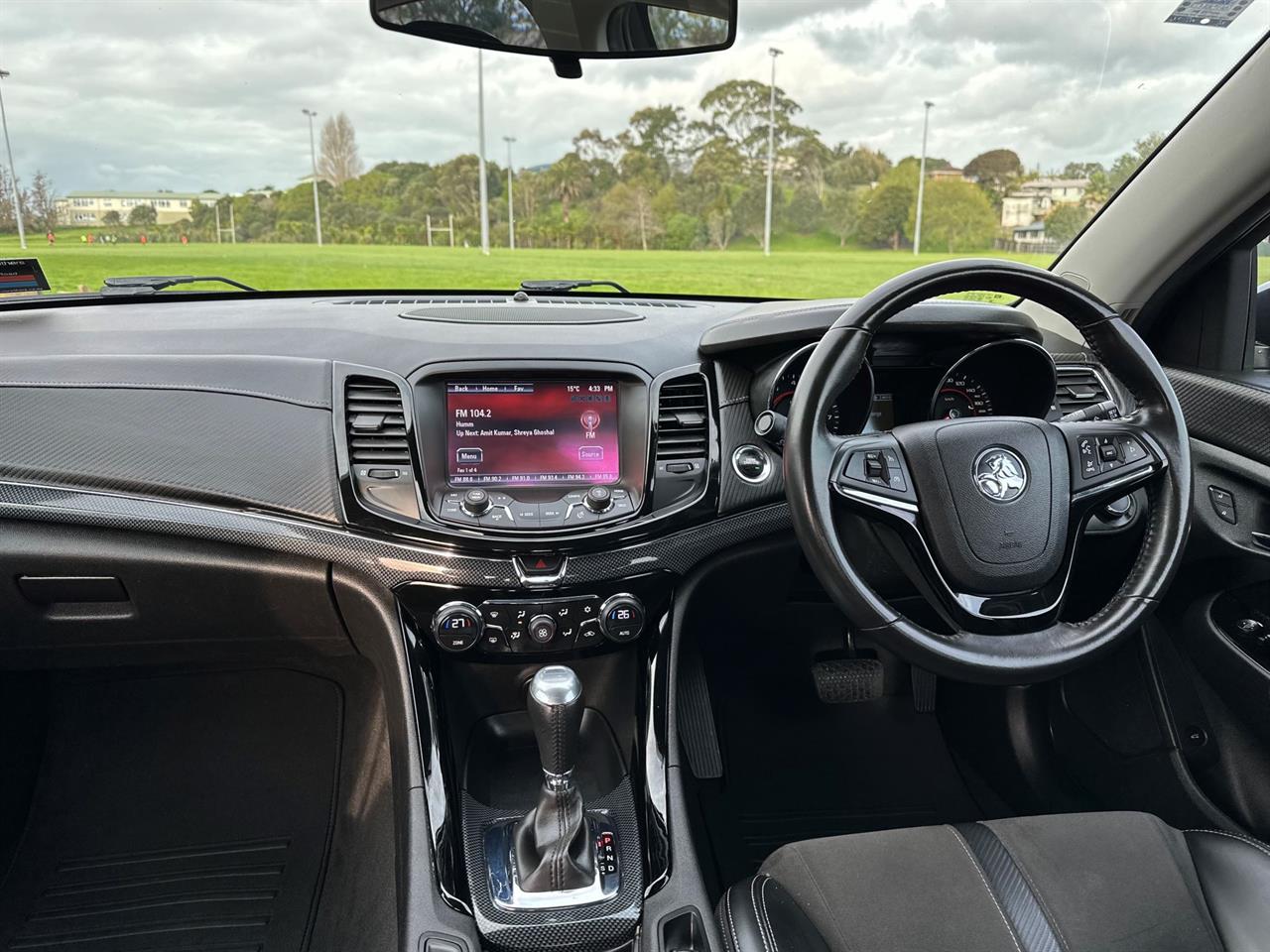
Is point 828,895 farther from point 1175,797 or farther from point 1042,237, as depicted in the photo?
point 1042,237

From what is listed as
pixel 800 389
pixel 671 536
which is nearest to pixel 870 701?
pixel 671 536

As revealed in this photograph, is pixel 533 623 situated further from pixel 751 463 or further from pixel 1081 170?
pixel 1081 170

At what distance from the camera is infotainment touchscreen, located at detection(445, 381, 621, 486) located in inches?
77.9

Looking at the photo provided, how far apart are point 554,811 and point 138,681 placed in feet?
4.69

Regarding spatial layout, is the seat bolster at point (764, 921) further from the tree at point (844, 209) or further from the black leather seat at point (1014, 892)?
the tree at point (844, 209)

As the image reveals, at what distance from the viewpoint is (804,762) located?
2656mm

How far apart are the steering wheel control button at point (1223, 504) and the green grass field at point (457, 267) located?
67 centimetres

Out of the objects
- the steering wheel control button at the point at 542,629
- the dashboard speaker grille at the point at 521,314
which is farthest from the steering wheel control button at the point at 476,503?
the dashboard speaker grille at the point at 521,314

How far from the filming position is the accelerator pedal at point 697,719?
245cm

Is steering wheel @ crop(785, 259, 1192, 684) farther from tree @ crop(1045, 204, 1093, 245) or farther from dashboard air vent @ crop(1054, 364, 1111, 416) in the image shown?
tree @ crop(1045, 204, 1093, 245)

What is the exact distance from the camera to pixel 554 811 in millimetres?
1797

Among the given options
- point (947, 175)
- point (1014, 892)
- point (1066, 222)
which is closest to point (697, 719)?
point (1014, 892)

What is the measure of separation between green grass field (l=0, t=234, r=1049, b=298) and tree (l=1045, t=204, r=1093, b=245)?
0.22 metres

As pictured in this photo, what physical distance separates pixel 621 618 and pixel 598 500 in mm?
262
